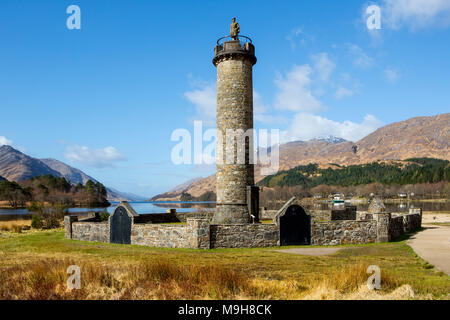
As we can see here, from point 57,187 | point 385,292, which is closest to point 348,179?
point 57,187

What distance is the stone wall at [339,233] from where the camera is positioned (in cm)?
1822

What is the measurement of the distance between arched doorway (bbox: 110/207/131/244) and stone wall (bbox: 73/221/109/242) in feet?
1.93

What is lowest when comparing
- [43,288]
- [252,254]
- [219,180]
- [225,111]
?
[252,254]

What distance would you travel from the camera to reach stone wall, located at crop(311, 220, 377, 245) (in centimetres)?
1822

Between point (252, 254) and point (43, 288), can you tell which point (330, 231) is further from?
point (43, 288)

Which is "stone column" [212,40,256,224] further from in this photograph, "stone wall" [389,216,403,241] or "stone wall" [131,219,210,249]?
"stone wall" [389,216,403,241]

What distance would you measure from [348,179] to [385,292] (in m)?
193

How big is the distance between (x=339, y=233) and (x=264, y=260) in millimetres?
6582

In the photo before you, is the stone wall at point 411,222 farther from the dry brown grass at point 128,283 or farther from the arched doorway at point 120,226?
the dry brown grass at point 128,283

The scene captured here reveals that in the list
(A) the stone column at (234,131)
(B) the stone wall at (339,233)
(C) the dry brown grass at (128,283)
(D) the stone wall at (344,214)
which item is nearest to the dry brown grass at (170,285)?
(C) the dry brown grass at (128,283)

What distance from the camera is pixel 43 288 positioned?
789 centimetres

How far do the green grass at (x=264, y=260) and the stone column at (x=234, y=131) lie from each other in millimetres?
5374

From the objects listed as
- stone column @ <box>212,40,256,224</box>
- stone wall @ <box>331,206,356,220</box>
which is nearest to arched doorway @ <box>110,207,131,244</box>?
stone column @ <box>212,40,256,224</box>

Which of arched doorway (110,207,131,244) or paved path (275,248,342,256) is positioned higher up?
arched doorway (110,207,131,244)
